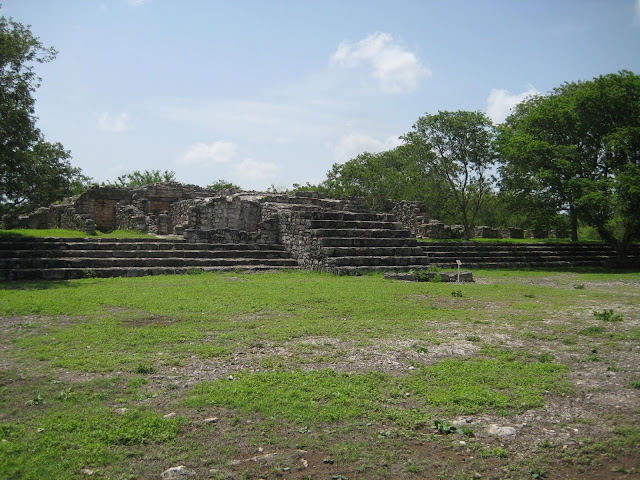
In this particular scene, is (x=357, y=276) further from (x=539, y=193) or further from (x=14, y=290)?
(x=539, y=193)

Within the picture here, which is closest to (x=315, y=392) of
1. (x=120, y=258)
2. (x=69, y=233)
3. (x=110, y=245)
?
(x=120, y=258)

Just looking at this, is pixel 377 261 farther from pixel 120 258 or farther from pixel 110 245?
pixel 110 245

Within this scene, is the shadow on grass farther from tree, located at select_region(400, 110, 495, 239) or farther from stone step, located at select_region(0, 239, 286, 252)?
tree, located at select_region(400, 110, 495, 239)

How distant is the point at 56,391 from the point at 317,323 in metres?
3.99

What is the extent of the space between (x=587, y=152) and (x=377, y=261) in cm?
1296

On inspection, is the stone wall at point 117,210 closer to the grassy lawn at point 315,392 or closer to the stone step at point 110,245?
the stone step at point 110,245

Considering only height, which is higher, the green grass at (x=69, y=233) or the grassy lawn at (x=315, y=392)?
the green grass at (x=69, y=233)

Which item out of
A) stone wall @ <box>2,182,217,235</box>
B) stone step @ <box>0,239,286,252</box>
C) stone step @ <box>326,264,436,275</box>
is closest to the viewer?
stone step @ <box>0,239,286,252</box>

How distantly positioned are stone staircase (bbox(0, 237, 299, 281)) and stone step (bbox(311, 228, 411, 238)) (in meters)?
1.45

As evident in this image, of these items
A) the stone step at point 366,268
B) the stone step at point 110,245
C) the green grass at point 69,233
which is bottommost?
the stone step at point 366,268

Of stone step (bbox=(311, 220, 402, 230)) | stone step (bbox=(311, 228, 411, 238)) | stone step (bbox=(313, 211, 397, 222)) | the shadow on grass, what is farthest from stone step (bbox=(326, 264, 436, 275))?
the shadow on grass

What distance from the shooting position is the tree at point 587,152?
67.7 ft

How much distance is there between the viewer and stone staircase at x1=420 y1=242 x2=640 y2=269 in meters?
21.5

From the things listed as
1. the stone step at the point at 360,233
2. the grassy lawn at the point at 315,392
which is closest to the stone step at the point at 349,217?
the stone step at the point at 360,233
